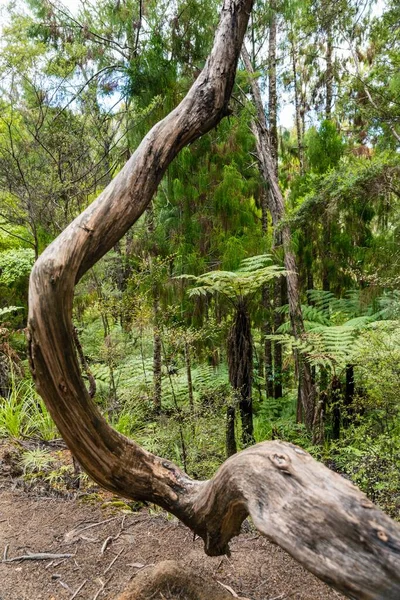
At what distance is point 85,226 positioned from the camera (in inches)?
57.3

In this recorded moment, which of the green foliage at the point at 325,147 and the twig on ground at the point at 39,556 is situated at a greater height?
the green foliage at the point at 325,147

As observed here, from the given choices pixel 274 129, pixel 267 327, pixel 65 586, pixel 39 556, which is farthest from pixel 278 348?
pixel 65 586

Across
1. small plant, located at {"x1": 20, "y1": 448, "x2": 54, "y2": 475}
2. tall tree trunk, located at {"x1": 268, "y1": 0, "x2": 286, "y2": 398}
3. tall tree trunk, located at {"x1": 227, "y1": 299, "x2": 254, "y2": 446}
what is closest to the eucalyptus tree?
tall tree trunk, located at {"x1": 227, "y1": 299, "x2": 254, "y2": 446}

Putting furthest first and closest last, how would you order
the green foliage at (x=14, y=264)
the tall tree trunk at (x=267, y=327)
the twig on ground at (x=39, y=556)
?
the green foliage at (x=14, y=264), the tall tree trunk at (x=267, y=327), the twig on ground at (x=39, y=556)

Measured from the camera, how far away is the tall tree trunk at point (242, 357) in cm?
365

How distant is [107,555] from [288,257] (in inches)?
146

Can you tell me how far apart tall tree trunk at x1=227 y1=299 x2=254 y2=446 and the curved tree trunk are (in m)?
1.94

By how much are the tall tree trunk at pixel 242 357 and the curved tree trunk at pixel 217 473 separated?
1935 millimetres

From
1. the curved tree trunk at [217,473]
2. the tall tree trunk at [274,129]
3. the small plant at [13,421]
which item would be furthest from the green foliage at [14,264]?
the curved tree trunk at [217,473]

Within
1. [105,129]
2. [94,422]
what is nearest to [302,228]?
[105,129]

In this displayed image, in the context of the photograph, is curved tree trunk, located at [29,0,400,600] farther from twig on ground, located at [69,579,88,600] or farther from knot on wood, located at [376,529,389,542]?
twig on ground, located at [69,579,88,600]

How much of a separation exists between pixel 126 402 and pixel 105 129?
141 inches

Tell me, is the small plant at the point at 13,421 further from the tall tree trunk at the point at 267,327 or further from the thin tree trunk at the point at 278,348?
the thin tree trunk at the point at 278,348

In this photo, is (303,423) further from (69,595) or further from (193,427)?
(69,595)
